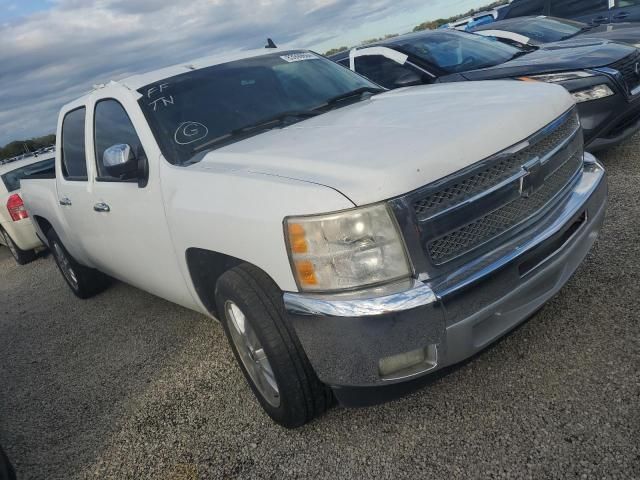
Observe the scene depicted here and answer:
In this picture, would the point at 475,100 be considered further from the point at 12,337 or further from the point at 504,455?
the point at 12,337

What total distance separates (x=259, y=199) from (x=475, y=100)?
1211mm

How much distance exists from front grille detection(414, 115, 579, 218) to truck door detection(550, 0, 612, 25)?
7.89 m

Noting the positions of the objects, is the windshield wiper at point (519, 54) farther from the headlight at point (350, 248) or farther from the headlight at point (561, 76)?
the headlight at point (350, 248)

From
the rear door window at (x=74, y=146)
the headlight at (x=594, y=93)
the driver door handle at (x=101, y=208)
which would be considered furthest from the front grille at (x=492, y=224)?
the rear door window at (x=74, y=146)

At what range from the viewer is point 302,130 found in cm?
286

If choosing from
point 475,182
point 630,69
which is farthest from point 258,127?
point 630,69

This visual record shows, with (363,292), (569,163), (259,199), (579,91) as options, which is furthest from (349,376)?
(579,91)

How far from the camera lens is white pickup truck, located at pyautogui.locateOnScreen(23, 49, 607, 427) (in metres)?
2.03

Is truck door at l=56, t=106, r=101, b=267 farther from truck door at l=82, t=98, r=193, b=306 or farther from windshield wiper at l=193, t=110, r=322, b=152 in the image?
windshield wiper at l=193, t=110, r=322, b=152

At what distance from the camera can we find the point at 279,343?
229 cm

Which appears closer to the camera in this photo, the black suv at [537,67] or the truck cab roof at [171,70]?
the truck cab roof at [171,70]

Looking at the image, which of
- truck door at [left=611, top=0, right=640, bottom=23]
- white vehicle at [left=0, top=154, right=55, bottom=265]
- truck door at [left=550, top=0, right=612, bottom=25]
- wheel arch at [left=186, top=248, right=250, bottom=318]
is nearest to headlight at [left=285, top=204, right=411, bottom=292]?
wheel arch at [left=186, top=248, right=250, bottom=318]

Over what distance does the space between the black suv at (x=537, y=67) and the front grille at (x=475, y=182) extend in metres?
2.75

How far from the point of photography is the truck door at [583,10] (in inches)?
356
